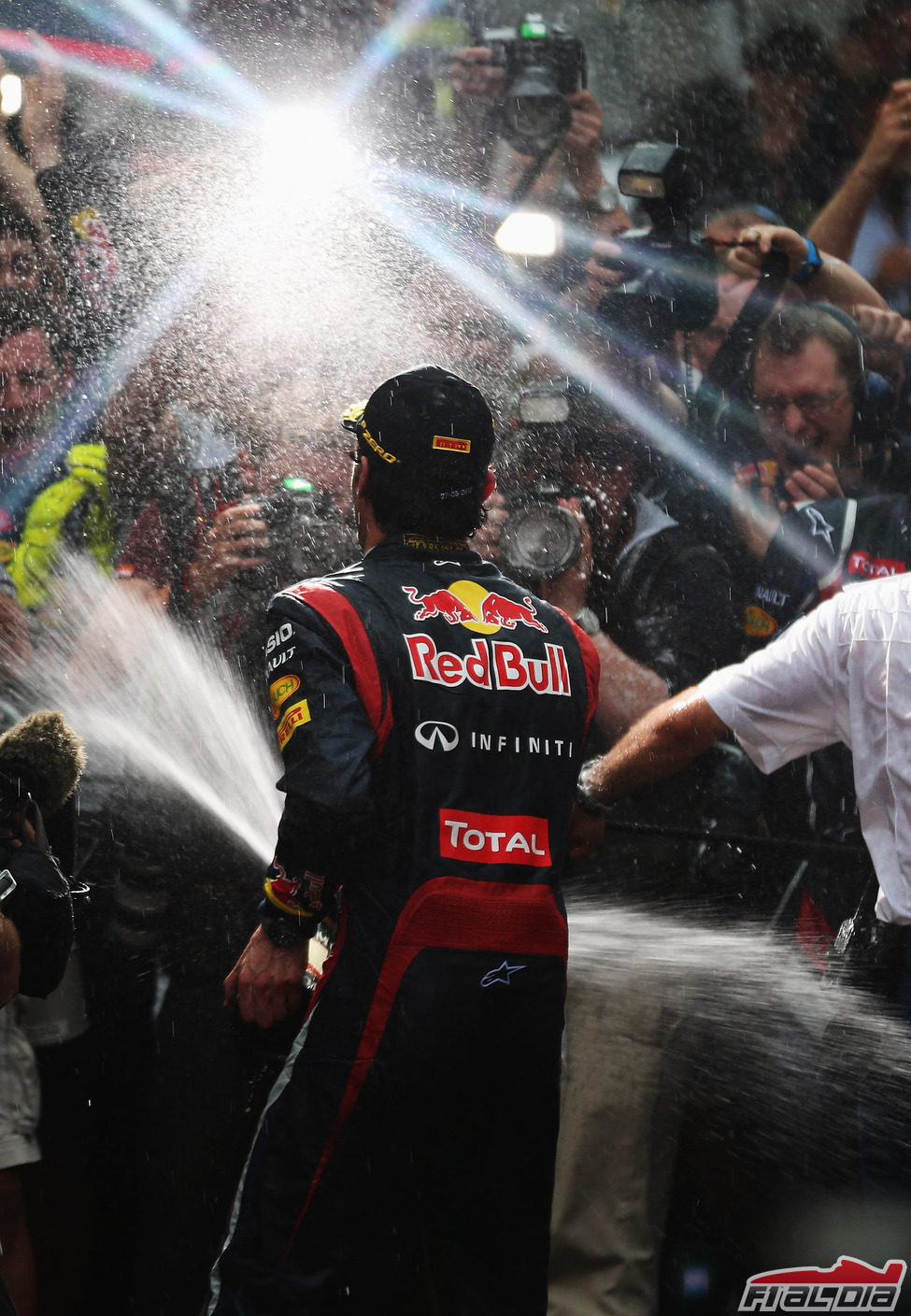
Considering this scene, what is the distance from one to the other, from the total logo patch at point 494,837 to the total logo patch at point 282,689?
12.0 inches

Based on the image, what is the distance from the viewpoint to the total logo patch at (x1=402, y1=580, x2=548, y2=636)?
2.05m

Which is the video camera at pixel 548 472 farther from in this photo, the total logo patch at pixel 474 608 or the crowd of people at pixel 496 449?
the total logo patch at pixel 474 608

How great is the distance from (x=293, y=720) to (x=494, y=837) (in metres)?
0.38

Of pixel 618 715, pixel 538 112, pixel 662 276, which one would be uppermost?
pixel 538 112

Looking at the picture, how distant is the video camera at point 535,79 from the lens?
360cm

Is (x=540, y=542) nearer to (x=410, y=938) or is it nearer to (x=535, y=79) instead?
(x=535, y=79)

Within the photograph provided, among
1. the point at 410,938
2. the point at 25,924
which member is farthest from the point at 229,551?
the point at 410,938

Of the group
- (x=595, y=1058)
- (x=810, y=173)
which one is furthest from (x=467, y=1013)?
(x=810, y=173)

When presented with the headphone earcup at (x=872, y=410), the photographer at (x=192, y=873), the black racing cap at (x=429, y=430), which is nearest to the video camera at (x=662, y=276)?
the headphone earcup at (x=872, y=410)

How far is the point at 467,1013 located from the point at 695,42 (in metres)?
3.32

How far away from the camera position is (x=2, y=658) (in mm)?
3100

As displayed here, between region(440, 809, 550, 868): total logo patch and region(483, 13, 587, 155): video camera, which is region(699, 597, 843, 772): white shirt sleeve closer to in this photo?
region(440, 809, 550, 868): total logo patch

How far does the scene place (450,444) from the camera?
2.11 metres

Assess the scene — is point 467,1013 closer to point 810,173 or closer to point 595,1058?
point 595,1058
